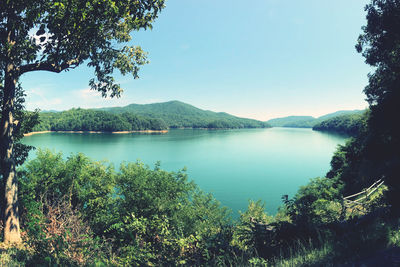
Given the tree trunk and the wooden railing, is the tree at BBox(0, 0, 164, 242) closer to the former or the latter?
the tree trunk

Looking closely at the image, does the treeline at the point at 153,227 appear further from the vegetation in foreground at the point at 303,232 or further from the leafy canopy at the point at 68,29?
the leafy canopy at the point at 68,29

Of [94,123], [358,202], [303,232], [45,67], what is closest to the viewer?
[303,232]

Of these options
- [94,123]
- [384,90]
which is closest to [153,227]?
[384,90]

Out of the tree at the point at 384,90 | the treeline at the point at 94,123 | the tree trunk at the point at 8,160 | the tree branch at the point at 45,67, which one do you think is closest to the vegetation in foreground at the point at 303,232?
the tree at the point at 384,90

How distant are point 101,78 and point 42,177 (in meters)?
10.8

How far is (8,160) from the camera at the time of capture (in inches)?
255

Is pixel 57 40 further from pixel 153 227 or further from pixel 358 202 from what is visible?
pixel 358 202

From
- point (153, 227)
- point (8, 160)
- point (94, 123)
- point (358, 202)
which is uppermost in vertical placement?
point (94, 123)

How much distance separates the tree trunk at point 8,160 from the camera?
6.44 metres

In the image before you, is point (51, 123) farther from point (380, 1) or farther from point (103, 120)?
point (380, 1)

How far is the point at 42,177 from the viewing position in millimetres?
14094

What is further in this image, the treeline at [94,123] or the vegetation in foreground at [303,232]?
the treeline at [94,123]

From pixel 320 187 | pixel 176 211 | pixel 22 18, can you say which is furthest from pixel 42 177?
pixel 320 187

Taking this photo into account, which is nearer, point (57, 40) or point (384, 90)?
point (57, 40)
